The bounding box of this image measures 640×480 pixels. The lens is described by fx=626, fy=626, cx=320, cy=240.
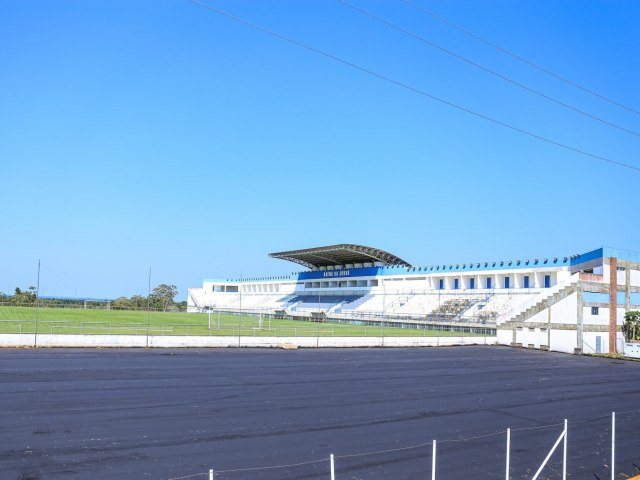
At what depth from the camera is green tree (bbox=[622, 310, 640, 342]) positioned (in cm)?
5800

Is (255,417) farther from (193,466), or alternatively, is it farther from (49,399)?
(49,399)

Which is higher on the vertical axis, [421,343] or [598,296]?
[598,296]

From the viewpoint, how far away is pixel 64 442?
15.0 m

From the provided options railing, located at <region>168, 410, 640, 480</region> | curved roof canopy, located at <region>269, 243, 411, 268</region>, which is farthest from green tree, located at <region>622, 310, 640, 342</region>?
curved roof canopy, located at <region>269, 243, 411, 268</region>

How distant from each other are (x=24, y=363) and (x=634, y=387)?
3013 cm

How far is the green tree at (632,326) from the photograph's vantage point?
58000 mm

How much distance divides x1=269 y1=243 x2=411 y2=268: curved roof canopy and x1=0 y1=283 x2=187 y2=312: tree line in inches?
935

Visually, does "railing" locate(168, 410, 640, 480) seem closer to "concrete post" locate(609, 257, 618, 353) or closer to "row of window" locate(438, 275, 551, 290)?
"concrete post" locate(609, 257, 618, 353)

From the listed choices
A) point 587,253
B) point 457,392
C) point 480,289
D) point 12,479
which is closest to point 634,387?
point 457,392

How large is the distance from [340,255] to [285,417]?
8659 centimetres

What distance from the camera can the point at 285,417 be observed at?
63.6 feet

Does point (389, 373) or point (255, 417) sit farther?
point (389, 373)

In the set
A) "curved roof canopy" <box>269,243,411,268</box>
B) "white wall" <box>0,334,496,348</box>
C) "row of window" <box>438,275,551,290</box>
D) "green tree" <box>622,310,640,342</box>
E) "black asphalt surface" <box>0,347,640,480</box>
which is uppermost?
"curved roof canopy" <box>269,243,411,268</box>

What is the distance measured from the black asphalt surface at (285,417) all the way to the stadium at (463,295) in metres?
22.8
